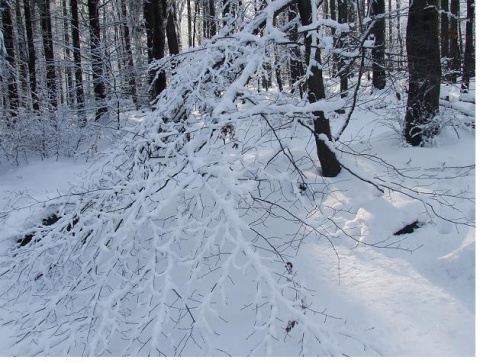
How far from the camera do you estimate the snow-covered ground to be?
3002 mm

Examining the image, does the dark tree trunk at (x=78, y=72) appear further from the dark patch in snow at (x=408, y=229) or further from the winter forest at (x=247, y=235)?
the dark patch in snow at (x=408, y=229)

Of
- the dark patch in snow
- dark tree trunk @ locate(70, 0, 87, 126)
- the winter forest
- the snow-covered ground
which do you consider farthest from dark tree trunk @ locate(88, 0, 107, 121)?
the dark patch in snow

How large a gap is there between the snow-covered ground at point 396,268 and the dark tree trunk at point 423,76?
16.9 inches

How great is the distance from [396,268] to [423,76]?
123 inches

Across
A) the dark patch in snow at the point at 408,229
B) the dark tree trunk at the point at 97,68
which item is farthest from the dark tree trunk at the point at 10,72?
the dark patch in snow at the point at 408,229

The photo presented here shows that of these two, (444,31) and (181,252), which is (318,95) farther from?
(444,31)

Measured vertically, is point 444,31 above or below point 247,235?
above

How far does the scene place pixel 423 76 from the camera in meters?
5.73

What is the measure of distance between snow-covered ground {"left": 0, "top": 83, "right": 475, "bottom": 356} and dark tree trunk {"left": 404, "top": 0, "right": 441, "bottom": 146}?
429mm

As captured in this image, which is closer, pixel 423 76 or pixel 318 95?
pixel 318 95

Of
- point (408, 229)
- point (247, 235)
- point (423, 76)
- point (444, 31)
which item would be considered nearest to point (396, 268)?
point (408, 229)

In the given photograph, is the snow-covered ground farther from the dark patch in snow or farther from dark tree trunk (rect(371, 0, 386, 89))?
dark tree trunk (rect(371, 0, 386, 89))
